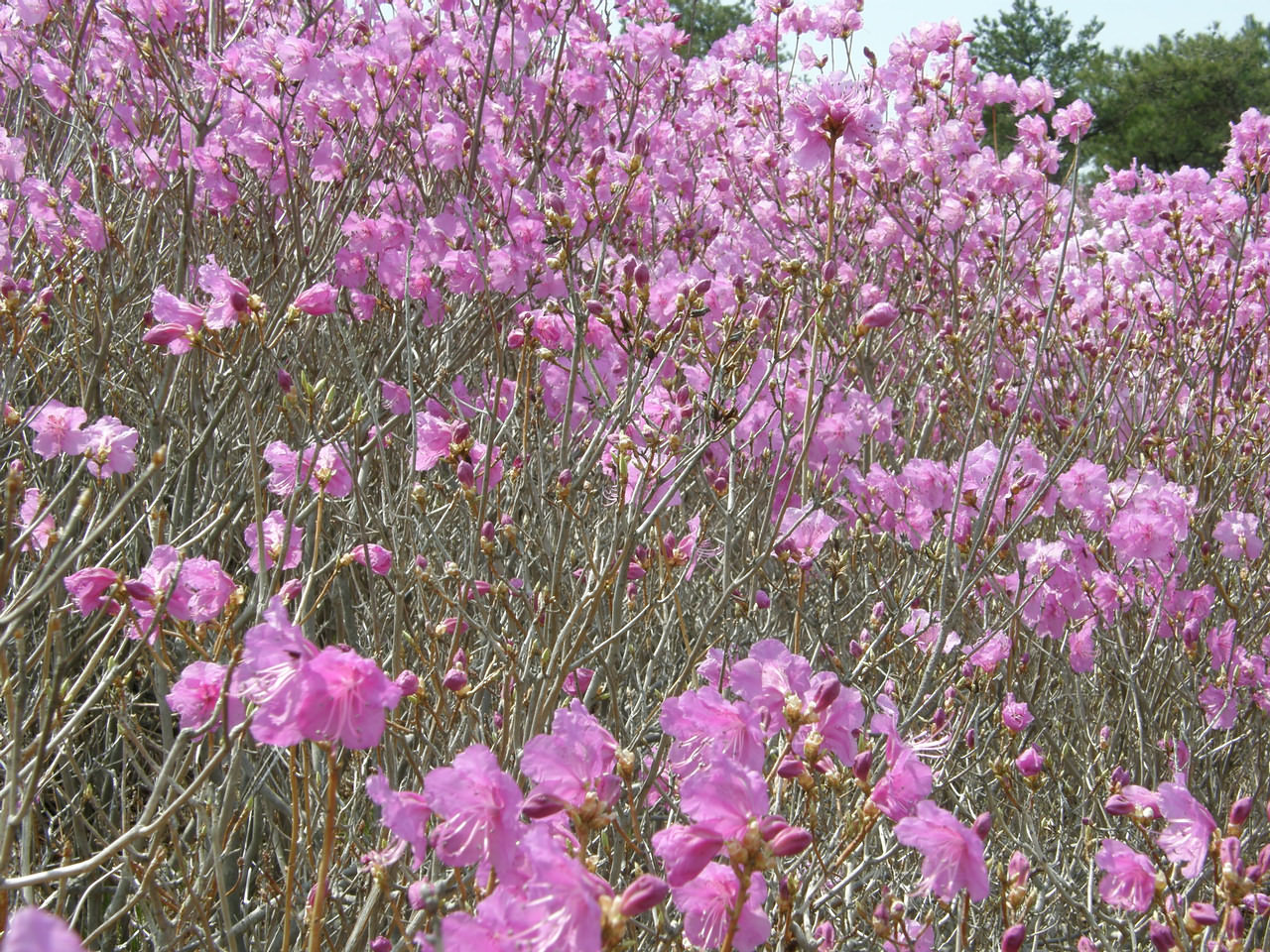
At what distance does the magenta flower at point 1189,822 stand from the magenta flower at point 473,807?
37.8 inches

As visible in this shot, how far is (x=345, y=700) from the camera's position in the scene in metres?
1.17

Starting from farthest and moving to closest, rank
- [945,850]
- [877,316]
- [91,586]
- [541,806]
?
[877,316]
[91,586]
[945,850]
[541,806]

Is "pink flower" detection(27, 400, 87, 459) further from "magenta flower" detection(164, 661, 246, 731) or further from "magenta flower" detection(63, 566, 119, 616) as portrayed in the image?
"magenta flower" detection(164, 661, 246, 731)

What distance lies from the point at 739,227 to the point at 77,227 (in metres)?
3.07

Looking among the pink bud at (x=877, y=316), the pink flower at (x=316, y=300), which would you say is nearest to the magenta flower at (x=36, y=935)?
the pink flower at (x=316, y=300)

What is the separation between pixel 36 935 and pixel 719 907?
81cm

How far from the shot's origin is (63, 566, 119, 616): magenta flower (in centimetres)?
167

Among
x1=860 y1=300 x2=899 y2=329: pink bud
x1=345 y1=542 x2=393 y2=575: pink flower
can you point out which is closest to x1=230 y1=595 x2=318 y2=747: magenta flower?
x1=345 y1=542 x2=393 y2=575: pink flower

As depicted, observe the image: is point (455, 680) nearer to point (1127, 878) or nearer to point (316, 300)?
point (316, 300)

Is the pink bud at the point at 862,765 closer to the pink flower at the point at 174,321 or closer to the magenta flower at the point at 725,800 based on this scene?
the magenta flower at the point at 725,800

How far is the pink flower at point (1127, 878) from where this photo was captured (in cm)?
160

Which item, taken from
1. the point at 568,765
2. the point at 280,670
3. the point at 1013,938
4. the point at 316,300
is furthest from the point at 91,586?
the point at 1013,938

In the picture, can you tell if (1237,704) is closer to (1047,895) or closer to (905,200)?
(1047,895)

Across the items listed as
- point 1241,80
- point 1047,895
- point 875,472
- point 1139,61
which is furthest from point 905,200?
point 1139,61
